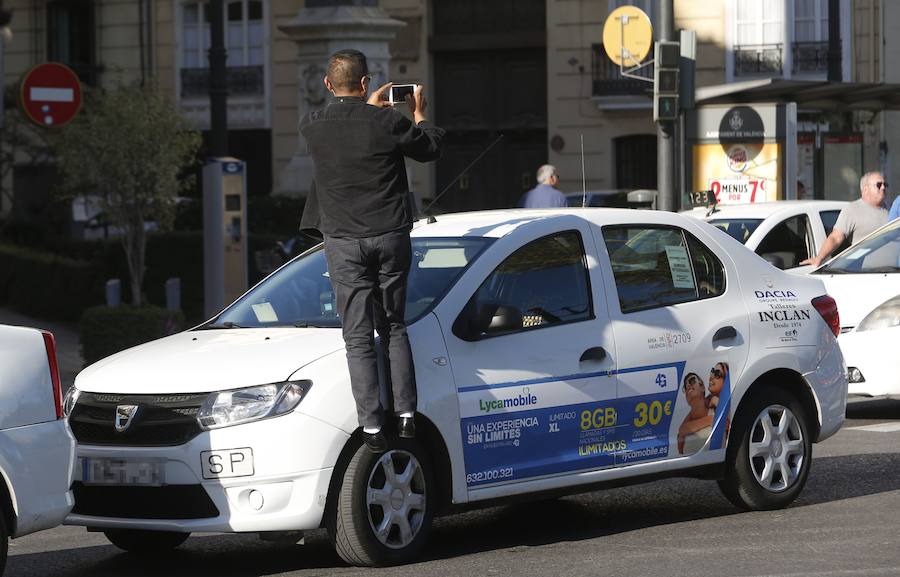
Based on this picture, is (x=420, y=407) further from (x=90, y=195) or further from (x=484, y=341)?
(x=90, y=195)

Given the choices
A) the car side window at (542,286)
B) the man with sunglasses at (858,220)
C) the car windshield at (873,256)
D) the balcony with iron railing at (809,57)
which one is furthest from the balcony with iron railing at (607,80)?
the car side window at (542,286)

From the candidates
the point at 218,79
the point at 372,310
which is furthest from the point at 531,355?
the point at 218,79

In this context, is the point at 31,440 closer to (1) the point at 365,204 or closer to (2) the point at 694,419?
(1) the point at 365,204

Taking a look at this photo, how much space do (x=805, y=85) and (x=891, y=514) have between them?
1354cm

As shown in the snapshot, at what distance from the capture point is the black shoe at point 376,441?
7.19 meters

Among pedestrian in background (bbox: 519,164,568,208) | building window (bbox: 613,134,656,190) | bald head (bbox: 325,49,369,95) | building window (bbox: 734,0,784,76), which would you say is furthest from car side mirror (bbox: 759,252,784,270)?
building window (bbox: 613,134,656,190)

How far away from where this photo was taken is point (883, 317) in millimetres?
12797

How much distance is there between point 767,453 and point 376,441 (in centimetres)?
244

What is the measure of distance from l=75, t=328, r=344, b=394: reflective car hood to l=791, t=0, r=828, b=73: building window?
1181 inches

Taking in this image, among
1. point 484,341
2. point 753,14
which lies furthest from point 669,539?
point 753,14

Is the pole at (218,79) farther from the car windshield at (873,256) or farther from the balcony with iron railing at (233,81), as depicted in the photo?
the balcony with iron railing at (233,81)

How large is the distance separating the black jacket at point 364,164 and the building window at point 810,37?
29.8m

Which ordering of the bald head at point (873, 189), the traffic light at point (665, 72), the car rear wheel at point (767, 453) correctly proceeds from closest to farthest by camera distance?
the car rear wheel at point (767, 453), the bald head at point (873, 189), the traffic light at point (665, 72)

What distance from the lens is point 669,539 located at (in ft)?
26.6
